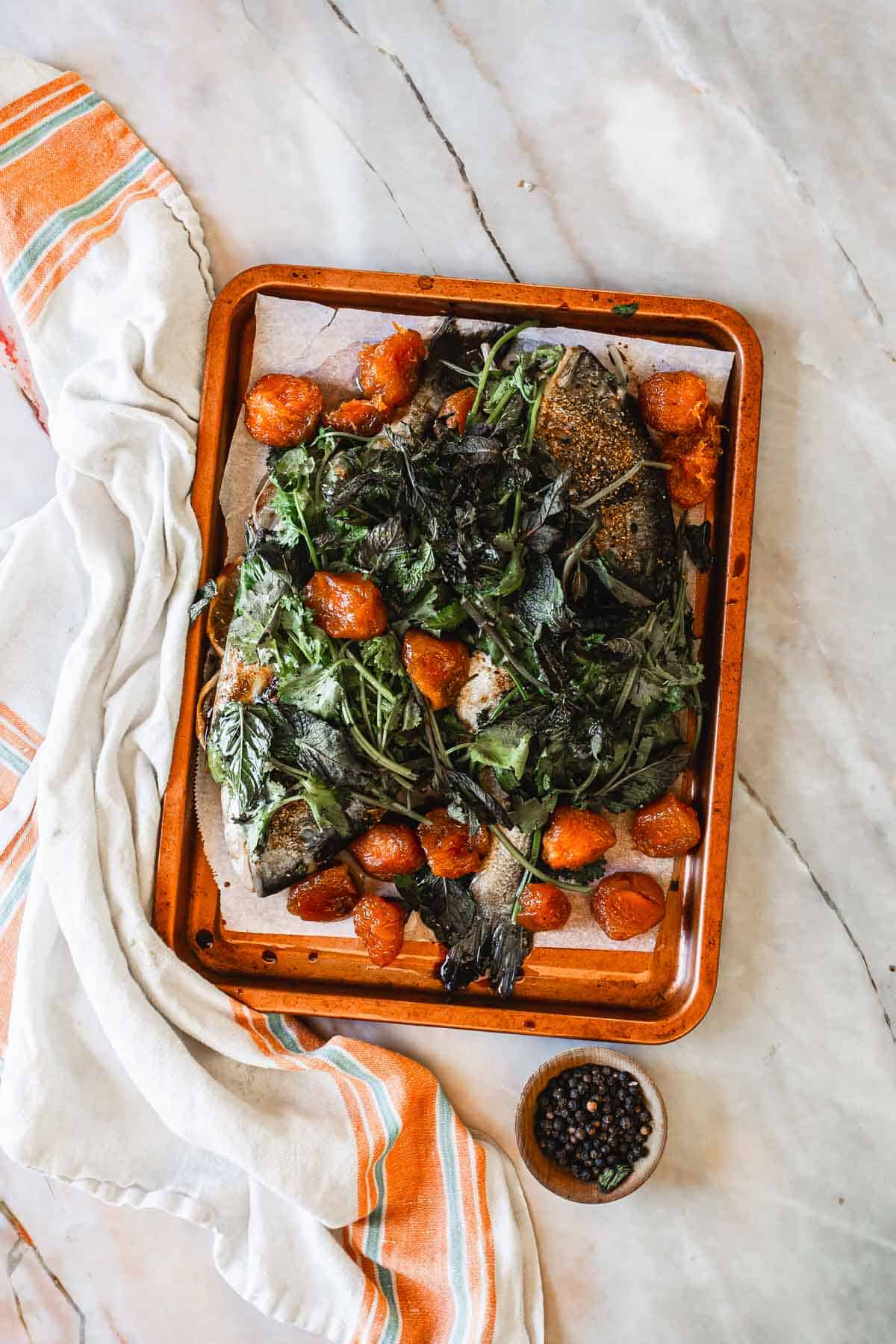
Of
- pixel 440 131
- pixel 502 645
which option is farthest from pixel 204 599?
pixel 440 131

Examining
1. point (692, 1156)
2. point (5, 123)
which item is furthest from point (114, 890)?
point (5, 123)

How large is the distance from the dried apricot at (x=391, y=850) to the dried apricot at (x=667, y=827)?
0.50 meters

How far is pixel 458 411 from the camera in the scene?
198cm

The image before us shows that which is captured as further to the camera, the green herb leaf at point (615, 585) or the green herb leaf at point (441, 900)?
the green herb leaf at point (441, 900)

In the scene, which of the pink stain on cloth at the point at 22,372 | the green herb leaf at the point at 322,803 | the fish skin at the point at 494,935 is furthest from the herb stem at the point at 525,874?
the pink stain on cloth at the point at 22,372

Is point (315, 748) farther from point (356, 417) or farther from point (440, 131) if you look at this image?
point (440, 131)

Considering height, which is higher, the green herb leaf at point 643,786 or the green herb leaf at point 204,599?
the green herb leaf at point 204,599

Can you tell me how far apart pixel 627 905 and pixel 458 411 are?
114 cm

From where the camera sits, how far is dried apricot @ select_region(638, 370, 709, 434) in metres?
2.01

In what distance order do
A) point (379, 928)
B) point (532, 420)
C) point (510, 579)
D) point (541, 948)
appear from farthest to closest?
point (541, 948) → point (379, 928) → point (532, 420) → point (510, 579)

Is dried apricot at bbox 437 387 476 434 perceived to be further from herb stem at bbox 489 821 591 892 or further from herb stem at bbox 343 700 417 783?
herb stem at bbox 489 821 591 892

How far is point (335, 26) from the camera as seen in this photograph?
85.7 inches

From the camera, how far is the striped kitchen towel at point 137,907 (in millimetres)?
2014

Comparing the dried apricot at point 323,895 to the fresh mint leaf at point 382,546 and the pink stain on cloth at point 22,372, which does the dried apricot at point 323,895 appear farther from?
the pink stain on cloth at point 22,372
